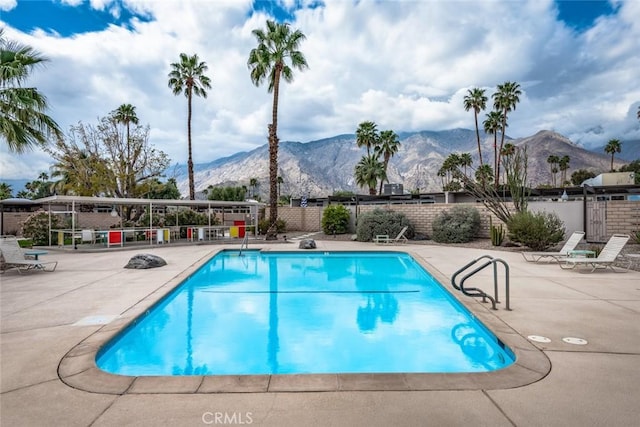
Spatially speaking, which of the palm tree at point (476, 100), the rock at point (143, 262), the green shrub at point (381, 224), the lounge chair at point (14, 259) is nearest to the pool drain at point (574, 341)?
the rock at point (143, 262)

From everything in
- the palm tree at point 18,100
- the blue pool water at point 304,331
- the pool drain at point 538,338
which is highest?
the palm tree at point 18,100

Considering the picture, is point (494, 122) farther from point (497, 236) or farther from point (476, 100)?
point (497, 236)

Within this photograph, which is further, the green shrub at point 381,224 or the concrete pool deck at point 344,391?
the green shrub at point 381,224

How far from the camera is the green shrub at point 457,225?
16.3 m

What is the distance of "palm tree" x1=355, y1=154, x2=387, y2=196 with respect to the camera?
1551 inches

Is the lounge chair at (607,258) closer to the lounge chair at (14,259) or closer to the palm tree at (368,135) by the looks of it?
the lounge chair at (14,259)

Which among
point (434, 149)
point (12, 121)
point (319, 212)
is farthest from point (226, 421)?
point (434, 149)

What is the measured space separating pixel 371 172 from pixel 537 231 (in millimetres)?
27148

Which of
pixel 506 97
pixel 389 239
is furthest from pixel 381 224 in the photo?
pixel 506 97

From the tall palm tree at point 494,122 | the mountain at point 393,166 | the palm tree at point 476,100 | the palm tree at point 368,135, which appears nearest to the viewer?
the palm tree at point 476,100

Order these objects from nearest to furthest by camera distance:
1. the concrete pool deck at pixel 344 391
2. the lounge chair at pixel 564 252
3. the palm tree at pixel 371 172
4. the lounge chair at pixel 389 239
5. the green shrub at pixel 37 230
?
the concrete pool deck at pixel 344 391 → the lounge chair at pixel 564 252 → the green shrub at pixel 37 230 → the lounge chair at pixel 389 239 → the palm tree at pixel 371 172

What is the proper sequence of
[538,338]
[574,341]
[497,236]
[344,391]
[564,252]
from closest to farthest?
[344,391] < [574,341] < [538,338] < [564,252] < [497,236]

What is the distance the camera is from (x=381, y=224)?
59.8 ft

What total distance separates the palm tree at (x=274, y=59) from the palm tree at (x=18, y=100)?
1076cm
